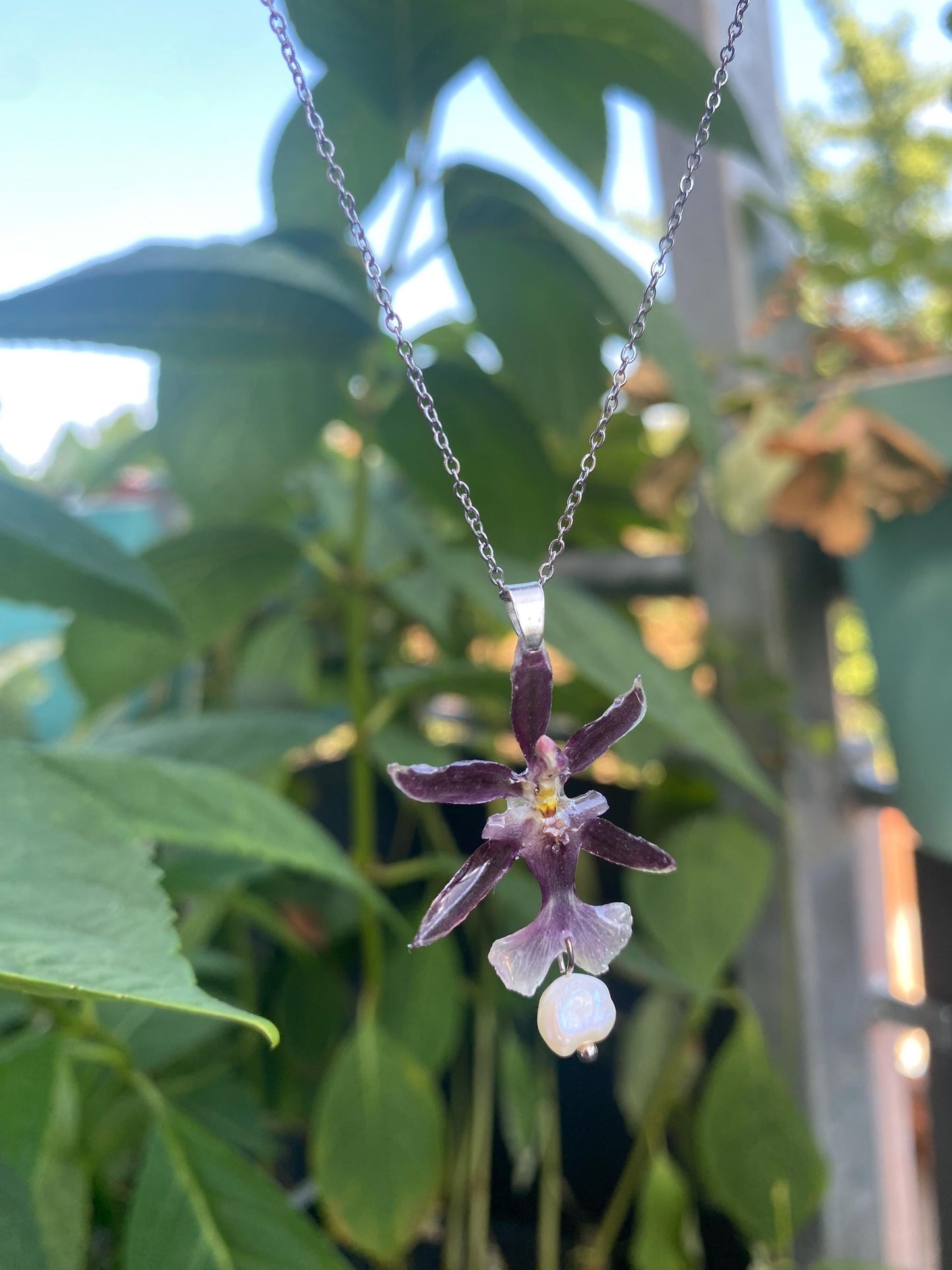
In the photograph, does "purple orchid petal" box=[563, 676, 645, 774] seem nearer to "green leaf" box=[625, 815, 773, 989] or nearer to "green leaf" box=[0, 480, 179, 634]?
"green leaf" box=[0, 480, 179, 634]

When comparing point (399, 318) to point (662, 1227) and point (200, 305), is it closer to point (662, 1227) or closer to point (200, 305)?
point (200, 305)

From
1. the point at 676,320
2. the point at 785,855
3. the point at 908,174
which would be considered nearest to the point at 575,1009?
the point at 676,320

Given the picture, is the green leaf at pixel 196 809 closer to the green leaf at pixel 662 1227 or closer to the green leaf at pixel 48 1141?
the green leaf at pixel 48 1141

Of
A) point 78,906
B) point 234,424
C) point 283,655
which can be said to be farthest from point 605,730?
point 283,655

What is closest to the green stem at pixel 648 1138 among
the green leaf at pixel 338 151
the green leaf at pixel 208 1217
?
the green leaf at pixel 208 1217

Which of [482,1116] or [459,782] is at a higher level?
[459,782]

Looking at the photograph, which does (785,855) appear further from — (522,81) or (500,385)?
(522,81)
